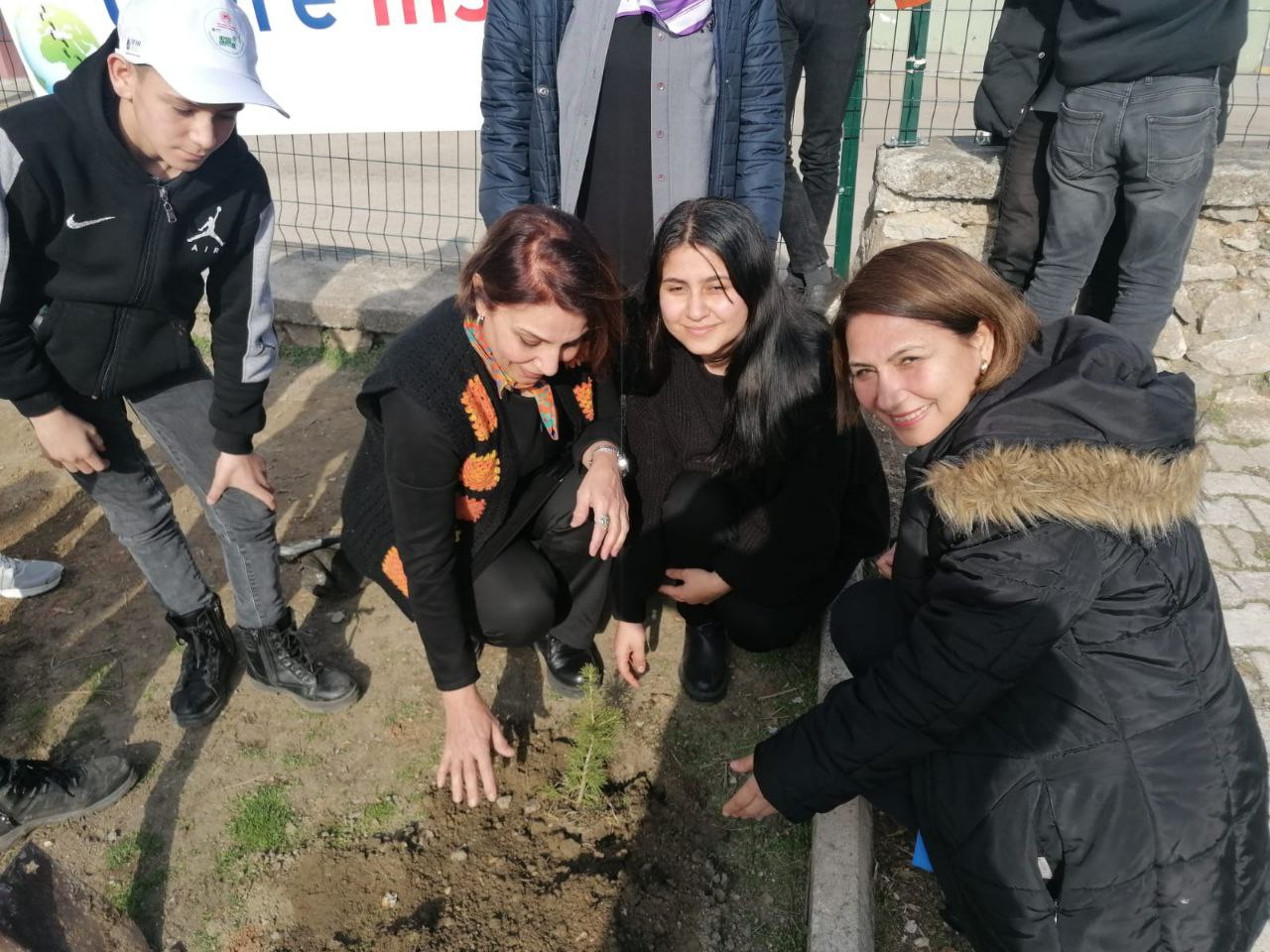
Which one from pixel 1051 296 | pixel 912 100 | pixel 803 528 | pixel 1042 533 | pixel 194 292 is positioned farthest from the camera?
pixel 912 100

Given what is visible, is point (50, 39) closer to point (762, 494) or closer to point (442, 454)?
point (442, 454)

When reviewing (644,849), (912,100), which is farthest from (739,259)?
(912,100)

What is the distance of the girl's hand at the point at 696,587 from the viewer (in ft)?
8.80

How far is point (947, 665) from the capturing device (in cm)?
161

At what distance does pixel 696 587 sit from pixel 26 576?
2.43 meters

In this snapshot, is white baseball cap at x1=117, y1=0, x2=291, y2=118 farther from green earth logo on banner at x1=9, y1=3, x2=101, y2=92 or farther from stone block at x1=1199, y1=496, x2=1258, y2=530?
green earth logo on banner at x1=9, y1=3, x2=101, y2=92

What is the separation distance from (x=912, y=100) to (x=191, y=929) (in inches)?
175

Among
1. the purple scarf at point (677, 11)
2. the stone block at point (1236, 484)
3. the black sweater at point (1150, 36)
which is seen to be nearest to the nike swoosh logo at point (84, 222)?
the purple scarf at point (677, 11)

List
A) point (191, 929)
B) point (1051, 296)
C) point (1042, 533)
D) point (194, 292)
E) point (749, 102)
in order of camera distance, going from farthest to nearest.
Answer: point (1051, 296) < point (749, 102) < point (194, 292) < point (191, 929) < point (1042, 533)

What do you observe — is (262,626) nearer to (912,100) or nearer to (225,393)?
(225,393)

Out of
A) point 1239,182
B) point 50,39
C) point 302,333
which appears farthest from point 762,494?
point 50,39

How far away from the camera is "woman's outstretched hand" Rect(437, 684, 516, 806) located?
2.10 metres

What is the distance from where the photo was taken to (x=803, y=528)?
2.53 m

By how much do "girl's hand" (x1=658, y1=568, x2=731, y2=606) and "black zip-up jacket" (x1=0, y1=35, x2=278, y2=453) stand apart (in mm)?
1303
